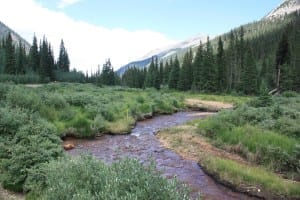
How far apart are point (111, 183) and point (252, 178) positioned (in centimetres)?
863

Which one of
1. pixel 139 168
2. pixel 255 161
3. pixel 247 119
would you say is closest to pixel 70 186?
pixel 139 168

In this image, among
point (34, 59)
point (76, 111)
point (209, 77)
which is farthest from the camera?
point (34, 59)

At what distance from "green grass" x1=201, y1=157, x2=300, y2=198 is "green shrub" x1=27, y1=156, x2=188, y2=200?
6946mm

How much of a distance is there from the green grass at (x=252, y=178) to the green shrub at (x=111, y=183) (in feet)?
22.8

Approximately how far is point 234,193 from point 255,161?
12.3 feet

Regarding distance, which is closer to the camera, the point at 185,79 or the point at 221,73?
the point at 221,73

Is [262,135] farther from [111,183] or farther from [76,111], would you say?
[76,111]

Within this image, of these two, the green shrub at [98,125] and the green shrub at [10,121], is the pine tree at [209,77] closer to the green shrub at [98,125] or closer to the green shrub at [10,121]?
the green shrub at [98,125]

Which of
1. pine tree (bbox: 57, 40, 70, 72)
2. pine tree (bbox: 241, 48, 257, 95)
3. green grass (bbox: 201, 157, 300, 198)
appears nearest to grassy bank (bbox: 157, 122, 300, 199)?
green grass (bbox: 201, 157, 300, 198)

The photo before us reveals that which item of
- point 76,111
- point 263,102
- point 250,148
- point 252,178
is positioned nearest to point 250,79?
point 263,102

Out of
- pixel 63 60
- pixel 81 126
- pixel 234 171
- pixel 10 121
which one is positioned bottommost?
pixel 234 171

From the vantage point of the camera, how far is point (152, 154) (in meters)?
16.7

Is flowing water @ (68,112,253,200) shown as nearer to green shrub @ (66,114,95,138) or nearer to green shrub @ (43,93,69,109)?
green shrub @ (66,114,95,138)

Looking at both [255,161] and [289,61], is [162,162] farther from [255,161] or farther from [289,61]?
[289,61]
